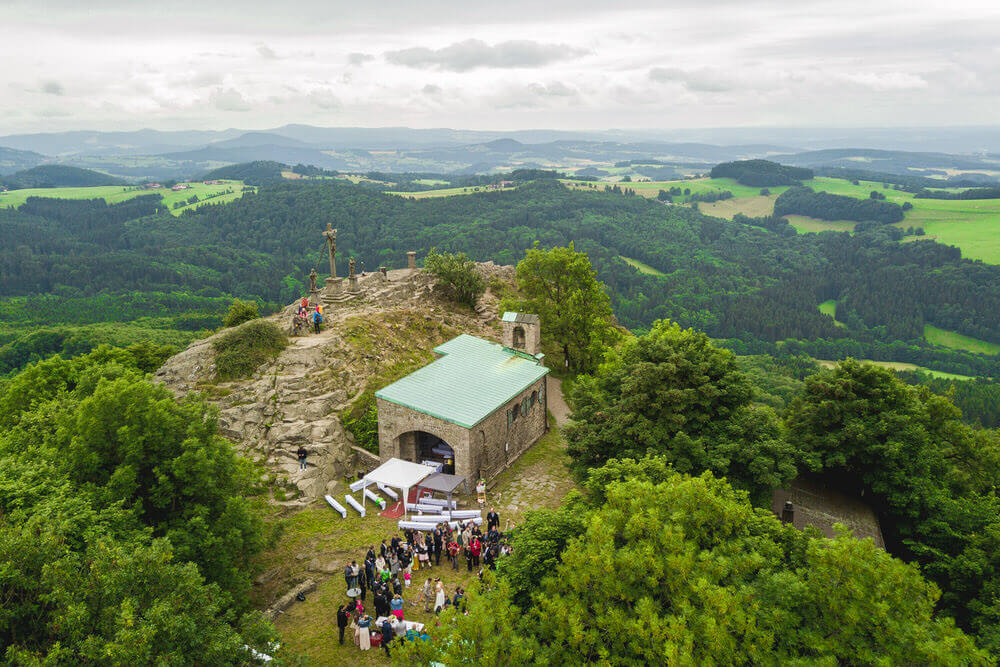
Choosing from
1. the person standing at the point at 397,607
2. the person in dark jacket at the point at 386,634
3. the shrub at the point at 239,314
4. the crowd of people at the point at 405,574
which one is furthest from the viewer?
the shrub at the point at 239,314

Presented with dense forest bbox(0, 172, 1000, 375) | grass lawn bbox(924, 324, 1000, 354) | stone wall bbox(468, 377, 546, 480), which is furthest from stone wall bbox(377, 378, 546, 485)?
grass lawn bbox(924, 324, 1000, 354)

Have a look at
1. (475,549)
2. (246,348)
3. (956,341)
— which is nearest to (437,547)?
(475,549)

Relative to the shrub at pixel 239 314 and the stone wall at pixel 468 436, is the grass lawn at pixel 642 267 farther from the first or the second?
the stone wall at pixel 468 436

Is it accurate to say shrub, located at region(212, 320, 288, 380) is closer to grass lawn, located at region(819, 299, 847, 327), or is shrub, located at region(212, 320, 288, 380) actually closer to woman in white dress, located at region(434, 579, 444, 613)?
woman in white dress, located at region(434, 579, 444, 613)

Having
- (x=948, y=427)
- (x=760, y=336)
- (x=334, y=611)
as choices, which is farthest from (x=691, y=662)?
(x=760, y=336)

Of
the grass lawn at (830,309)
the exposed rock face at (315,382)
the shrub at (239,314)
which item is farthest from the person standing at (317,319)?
the grass lawn at (830,309)

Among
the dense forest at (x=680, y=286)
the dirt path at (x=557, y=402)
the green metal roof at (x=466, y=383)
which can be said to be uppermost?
the green metal roof at (x=466, y=383)

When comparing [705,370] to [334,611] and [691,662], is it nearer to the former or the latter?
[691,662]
